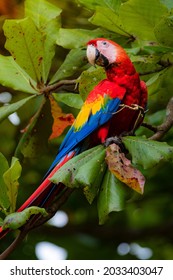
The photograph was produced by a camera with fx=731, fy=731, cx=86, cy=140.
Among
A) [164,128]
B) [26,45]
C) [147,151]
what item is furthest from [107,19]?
[147,151]

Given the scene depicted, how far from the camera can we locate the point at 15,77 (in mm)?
2348

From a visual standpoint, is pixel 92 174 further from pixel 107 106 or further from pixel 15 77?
pixel 15 77

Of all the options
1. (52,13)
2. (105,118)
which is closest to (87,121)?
(105,118)

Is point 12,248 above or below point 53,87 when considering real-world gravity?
below

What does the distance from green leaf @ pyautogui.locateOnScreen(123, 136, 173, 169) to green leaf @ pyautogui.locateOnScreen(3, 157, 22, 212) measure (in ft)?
1.02

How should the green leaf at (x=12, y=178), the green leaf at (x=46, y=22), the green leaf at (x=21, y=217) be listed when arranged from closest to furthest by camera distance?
the green leaf at (x=21, y=217) < the green leaf at (x=12, y=178) < the green leaf at (x=46, y=22)

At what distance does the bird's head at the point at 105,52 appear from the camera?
7.23ft

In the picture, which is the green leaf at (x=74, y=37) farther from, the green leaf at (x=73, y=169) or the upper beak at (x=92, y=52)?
the green leaf at (x=73, y=169)

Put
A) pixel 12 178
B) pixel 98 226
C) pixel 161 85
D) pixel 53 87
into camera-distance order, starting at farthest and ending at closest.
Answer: pixel 98 226
pixel 161 85
pixel 53 87
pixel 12 178

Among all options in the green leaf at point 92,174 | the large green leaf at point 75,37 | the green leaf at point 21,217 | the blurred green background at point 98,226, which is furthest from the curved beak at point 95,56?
the blurred green background at point 98,226

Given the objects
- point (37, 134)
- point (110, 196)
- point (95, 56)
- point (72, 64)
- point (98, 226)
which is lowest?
point (98, 226)

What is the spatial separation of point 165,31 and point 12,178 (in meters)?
0.63

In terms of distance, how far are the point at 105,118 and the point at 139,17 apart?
0.33m

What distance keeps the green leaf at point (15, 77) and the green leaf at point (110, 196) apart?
0.47 m
